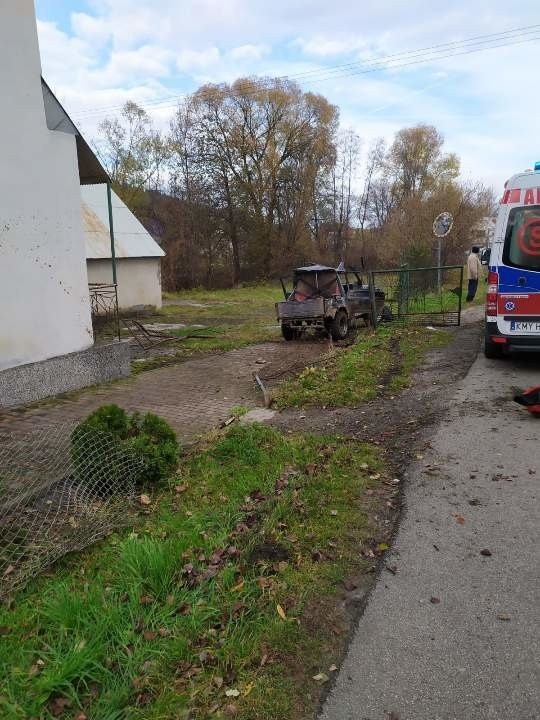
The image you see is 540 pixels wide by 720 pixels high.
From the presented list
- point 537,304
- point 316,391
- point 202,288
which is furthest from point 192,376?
point 202,288

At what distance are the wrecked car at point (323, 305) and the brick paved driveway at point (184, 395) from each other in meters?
1.48

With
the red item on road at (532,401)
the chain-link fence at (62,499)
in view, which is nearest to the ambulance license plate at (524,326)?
the red item on road at (532,401)

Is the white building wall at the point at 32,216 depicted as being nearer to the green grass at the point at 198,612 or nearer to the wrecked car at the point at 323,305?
the green grass at the point at 198,612

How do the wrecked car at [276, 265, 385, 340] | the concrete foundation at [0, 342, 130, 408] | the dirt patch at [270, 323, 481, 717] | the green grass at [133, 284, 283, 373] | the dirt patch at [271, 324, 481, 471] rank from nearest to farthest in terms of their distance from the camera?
the dirt patch at [270, 323, 481, 717]
the dirt patch at [271, 324, 481, 471]
the concrete foundation at [0, 342, 130, 408]
the green grass at [133, 284, 283, 373]
the wrecked car at [276, 265, 385, 340]

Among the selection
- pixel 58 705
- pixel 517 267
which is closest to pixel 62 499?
pixel 58 705

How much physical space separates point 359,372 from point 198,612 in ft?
20.5

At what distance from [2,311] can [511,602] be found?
7400mm

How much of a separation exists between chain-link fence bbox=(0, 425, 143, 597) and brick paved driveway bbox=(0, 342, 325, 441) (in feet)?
5.95

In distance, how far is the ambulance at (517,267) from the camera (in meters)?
8.23

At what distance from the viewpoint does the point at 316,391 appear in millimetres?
7984

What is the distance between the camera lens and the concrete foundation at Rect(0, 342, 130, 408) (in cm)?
804

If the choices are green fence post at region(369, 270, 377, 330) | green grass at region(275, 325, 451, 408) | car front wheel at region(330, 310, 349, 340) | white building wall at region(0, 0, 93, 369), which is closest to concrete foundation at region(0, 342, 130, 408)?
white building wall at region(0, 0, 93, 369)

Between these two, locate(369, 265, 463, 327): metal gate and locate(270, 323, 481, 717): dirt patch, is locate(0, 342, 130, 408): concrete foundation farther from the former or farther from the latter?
locate(369, 265, 463, 327): metal gate

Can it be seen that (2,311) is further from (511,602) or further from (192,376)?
(511,602)
